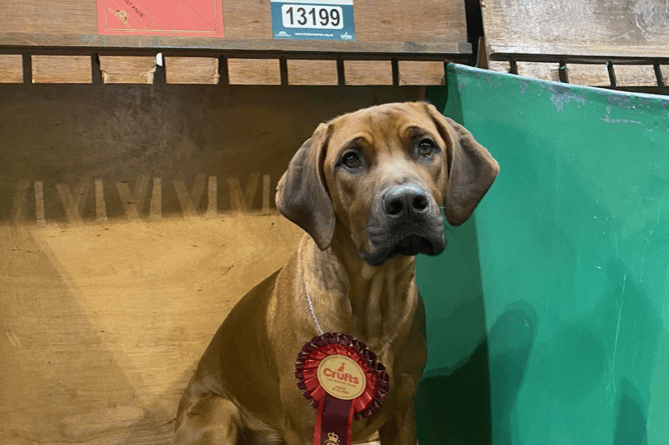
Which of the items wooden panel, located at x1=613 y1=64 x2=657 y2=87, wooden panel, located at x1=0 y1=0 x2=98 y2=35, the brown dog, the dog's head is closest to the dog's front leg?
the brown dog

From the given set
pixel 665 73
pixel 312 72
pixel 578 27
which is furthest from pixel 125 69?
pixel 665 73

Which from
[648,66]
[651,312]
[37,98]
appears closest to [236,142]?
[37,98]

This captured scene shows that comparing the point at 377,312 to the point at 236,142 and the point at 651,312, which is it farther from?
Answer: the point at 236,142

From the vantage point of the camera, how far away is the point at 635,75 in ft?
8.27

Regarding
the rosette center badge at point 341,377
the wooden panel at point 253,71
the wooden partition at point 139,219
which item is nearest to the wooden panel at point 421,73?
the wooden partition at point 139,219

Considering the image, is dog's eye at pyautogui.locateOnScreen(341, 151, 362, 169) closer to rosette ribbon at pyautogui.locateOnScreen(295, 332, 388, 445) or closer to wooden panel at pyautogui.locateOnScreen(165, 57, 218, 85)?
rosette ribbon at pyautogui.locateOnScreen(295, 332, 388, 445)

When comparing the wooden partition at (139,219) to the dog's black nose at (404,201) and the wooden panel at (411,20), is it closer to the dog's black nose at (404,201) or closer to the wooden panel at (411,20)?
the wooden panel at (411,20)

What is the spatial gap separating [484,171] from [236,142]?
1.24m

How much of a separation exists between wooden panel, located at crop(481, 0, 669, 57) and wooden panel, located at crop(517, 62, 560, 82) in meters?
0.04

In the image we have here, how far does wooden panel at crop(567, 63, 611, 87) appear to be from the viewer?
249 centimetres

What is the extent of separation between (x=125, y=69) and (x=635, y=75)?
175 centimetres

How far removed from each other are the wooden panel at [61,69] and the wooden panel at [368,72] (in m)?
0.86

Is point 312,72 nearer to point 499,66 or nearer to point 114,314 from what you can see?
point 499,66

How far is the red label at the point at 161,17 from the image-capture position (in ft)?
7.54
